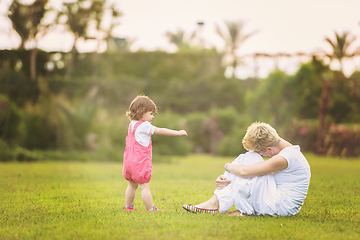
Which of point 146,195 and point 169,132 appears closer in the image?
point 169,132

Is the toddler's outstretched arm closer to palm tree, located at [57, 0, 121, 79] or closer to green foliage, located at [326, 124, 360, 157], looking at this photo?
green foliage, located at [326, 124, 360, 157]

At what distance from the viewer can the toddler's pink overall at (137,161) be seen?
4645mm

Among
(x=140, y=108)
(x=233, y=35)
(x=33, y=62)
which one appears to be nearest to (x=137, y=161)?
(x=140, y=108)

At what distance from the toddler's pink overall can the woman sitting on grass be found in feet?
2.84

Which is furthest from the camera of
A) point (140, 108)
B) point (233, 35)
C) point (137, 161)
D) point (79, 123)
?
point (233, 35)

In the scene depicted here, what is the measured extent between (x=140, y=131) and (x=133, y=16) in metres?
19.9

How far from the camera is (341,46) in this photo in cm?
2241

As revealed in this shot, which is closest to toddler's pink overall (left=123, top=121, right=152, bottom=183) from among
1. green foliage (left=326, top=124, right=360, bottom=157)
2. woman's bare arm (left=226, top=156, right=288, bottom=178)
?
woman's bare arm (left=226, top=156, right=288, bottom=178)

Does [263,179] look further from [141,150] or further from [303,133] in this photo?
[303,133]

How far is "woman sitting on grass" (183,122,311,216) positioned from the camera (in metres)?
4.23

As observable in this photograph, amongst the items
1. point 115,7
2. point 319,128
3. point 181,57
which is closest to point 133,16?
point 115,7

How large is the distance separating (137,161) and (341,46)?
67.8ft

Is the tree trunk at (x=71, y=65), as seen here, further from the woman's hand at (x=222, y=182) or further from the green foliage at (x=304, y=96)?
the woman's hand at (x=222, y=182)

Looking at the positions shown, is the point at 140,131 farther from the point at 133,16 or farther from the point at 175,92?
the point at 175,92
